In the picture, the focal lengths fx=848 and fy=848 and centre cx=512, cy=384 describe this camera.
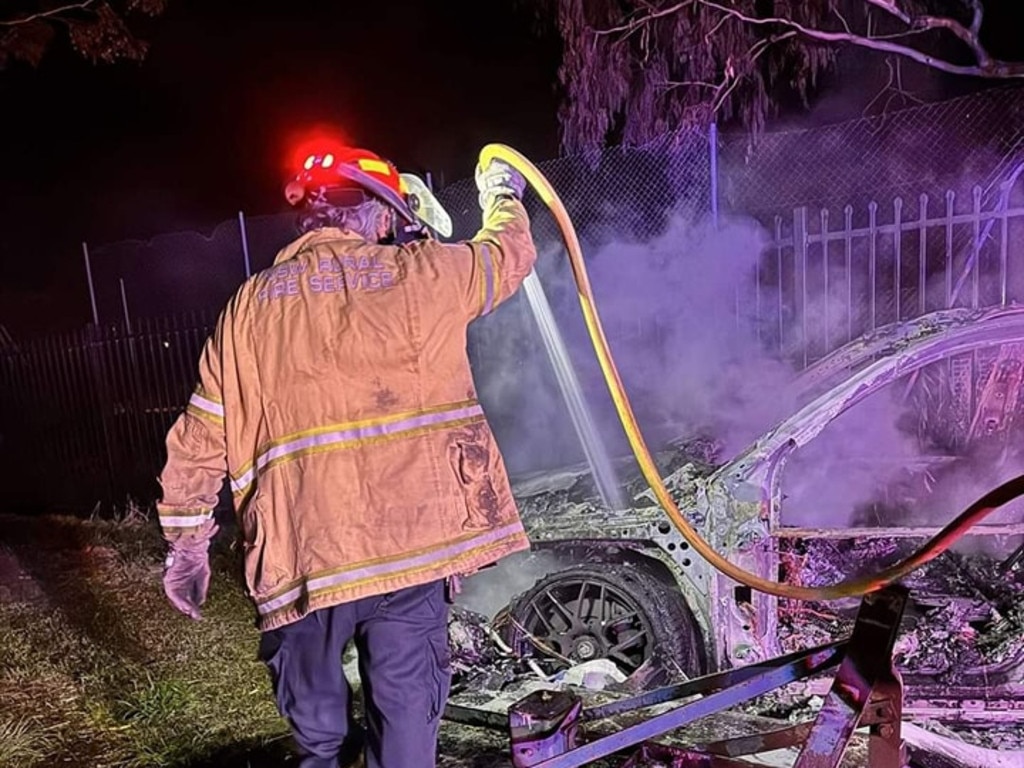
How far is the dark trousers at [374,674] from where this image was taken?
7.25 feet

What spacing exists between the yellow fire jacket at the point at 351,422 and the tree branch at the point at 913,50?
8906mm

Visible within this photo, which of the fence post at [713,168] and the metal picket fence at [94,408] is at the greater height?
the fence post at [713,168]

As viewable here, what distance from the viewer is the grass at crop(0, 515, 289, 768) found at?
3.57m

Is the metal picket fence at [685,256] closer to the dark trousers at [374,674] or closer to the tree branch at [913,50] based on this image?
the tree branch at [913,50]

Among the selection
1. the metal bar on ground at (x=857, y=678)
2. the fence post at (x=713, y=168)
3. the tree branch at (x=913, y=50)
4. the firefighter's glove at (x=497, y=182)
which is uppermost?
the tree branch at (x=913, y=50)

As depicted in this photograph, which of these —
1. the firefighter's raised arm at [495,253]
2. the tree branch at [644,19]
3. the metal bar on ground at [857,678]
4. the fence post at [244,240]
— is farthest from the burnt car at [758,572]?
the fence post at [244,240]

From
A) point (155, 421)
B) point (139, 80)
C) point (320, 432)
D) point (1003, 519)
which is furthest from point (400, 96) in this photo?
point (320, 432)

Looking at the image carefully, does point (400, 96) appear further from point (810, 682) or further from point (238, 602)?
point (810, 682)

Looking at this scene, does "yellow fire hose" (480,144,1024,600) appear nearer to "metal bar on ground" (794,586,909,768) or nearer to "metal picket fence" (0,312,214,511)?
"metal bar on ground" (794,586,909,768)

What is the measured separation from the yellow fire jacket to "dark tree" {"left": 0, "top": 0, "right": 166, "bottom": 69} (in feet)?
31.1

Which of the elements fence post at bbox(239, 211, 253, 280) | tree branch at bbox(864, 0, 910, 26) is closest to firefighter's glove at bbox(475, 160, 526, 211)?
fence post at bbox(239, 211, 253, 280)

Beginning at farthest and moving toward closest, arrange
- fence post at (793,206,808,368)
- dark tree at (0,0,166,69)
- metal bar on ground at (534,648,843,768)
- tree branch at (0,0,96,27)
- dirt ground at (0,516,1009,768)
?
dark tree at (0,0,166,69) → tree branch at (0,0,96,27) → fence post at (793,206,808,368) → dirt ground at (0,516,1009,768) → metal bar on ground at (534,648,843,768)

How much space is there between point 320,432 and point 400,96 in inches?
763

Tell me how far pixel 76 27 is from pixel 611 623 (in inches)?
396
